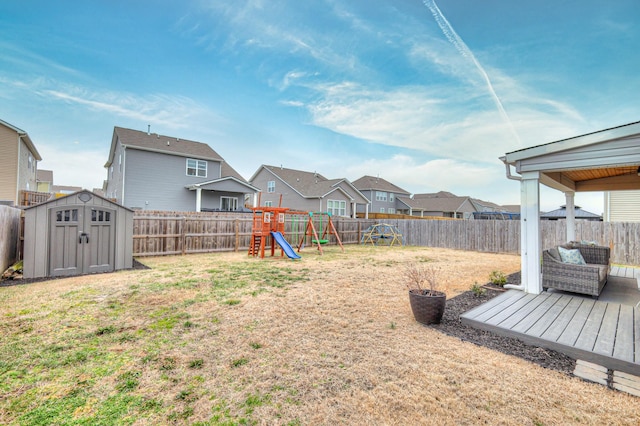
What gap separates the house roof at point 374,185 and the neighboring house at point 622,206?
898 inches

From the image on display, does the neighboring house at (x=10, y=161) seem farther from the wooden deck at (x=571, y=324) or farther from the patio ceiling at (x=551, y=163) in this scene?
the patio ceiling at (x=551, y=163)

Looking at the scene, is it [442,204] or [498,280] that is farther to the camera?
[442,204]

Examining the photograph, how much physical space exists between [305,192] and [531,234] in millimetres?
21665

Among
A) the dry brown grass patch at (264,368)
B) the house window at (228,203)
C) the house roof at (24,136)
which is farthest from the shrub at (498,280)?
the house roof at (24,136)

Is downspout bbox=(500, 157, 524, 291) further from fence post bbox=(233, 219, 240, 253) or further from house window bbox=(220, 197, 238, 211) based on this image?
house window bbox=(220, 197, 238, 211)

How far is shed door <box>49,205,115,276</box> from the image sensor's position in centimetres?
686

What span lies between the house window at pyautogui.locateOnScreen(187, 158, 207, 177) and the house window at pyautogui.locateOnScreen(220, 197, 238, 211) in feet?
7.38

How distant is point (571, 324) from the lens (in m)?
3.73

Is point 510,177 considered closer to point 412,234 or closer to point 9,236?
point 412,234

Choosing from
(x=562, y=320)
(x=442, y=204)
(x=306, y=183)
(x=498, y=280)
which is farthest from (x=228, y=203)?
(x=442, y=204)

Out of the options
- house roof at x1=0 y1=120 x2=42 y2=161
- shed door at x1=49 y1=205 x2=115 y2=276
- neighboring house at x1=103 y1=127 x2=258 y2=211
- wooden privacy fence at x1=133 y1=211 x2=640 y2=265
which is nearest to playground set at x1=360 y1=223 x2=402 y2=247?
wooden privacy fence at x1=133 y1=211 x2=640 y2=265

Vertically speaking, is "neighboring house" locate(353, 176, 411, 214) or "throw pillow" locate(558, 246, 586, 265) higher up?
"neighboring house" locate(353, 176, 411, 214)

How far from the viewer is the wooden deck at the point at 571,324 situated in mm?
2923

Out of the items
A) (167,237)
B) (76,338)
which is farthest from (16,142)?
(76,338)
